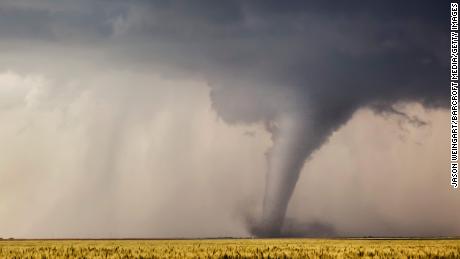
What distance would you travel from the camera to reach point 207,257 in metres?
34.9

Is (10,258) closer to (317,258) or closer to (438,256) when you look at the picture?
(317,258)

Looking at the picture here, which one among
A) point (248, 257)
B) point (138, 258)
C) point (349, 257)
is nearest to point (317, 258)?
point (349, 257)

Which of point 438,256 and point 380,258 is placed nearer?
point 380,258

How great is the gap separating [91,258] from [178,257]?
5288 millimetres

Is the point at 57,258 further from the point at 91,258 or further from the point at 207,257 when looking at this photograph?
the point at 207,257

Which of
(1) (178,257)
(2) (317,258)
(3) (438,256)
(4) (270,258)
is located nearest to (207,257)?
(1) (178,257)

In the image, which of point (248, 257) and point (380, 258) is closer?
point (380, 258)

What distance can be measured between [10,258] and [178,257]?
10336 millimetres

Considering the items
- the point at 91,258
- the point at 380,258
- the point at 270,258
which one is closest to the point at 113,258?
the point at 91,258

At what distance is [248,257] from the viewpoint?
35094 mm

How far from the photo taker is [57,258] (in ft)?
111

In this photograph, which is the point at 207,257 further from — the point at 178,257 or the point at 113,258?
the point at 113,258

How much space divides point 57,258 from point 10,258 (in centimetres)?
322

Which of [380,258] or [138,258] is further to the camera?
[138,258]
